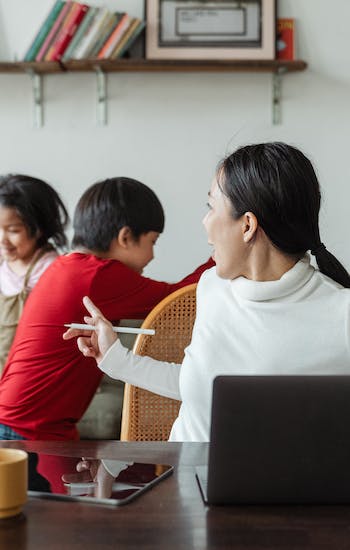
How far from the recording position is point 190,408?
4.28 ft

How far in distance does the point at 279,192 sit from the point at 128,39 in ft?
7.07

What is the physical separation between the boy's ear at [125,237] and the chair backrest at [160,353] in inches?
13.6

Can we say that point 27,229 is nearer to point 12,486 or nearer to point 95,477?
point 95,477

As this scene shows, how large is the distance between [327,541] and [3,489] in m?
0.33

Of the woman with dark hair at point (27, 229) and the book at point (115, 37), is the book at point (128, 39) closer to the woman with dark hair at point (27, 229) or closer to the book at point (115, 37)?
the book at point (115, 37)

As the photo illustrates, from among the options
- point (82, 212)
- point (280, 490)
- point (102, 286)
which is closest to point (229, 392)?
point (280, 490)

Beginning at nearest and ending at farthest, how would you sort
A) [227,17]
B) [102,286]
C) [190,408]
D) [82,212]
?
[190,408] → [102,286] → [82,212] → [227,17]

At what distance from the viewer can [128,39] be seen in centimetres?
325

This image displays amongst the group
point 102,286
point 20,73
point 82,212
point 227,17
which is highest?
point 227,17

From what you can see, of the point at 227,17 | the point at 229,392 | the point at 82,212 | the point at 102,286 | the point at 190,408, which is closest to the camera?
the point at 229,392

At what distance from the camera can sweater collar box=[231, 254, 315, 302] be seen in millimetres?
1293

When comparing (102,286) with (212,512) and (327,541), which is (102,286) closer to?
(212,512)

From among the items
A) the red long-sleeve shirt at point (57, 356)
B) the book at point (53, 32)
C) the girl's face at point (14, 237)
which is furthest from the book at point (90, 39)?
the red long-sleeve shirt at point (57, 356)

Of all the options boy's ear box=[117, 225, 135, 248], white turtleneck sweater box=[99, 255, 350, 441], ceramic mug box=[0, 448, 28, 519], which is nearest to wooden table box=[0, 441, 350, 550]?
ceramic mug box=[0, 448, 28, 519]
